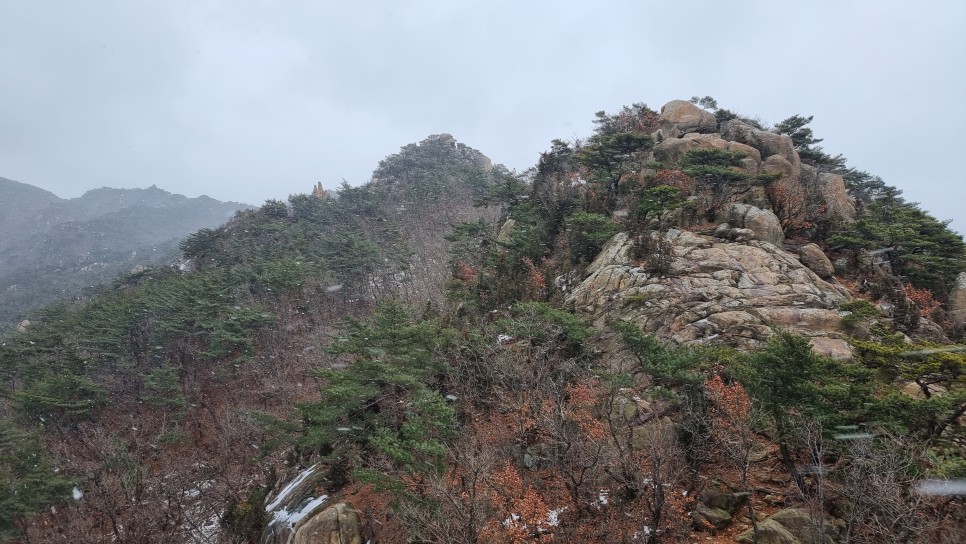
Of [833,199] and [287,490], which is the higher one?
[833,199]

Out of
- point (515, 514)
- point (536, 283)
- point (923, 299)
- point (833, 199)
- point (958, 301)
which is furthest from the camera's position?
point (833, 199)

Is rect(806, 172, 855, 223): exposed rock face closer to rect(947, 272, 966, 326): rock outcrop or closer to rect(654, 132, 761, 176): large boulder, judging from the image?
rect(654, 132, 761, 176): large boulder

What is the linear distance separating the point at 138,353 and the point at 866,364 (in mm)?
39093

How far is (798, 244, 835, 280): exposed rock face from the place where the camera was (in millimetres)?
15641

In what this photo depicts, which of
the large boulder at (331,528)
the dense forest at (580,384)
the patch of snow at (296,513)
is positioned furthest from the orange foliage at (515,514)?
the patch of snow at (296,513)

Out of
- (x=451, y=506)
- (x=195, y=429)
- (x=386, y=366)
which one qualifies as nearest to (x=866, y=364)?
(x=451, y=506)

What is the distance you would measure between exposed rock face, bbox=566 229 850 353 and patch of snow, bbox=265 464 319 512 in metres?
11.7

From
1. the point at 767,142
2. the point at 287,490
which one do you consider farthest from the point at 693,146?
the point at 287,490

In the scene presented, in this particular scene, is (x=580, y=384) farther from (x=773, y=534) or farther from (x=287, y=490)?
(x=287, y=490)

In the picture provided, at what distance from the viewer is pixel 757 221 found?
1653cm

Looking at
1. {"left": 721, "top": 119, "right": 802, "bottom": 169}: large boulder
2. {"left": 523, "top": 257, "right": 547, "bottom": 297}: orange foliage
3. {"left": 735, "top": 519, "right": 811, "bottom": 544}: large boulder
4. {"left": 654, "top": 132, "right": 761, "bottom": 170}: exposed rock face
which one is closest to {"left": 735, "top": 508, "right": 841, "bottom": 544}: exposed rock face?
{"left": 735, "top": 519, "right": 811, "bottom": 544}: large boulder

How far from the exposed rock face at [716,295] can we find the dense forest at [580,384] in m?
0.11

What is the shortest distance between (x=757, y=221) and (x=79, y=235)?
13223cm

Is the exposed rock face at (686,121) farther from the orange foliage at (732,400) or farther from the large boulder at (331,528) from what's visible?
the large boulder at (331,528)
